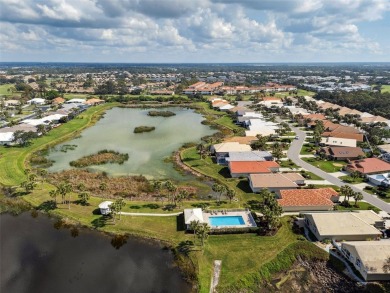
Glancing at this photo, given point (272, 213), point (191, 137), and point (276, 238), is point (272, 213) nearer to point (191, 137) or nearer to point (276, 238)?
point (276, 238)

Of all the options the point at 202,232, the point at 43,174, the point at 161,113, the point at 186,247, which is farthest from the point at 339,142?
the point at 161,113

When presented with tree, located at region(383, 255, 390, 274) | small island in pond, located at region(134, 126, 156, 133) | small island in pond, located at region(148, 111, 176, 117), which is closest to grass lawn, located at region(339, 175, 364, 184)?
tree, located at region(383, 255, 390, 274)

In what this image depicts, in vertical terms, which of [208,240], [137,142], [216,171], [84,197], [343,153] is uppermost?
[343,153]

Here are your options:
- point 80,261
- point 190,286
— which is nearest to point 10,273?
point 80,261

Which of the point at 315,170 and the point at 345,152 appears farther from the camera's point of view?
the point at 345,152

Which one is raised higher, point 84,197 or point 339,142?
point 339,142

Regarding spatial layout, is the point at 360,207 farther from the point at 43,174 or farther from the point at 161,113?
the point at 161,113

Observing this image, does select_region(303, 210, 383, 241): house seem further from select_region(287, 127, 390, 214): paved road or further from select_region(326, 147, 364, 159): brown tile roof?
select_region(326, 147, 364, 159): brown tile roof
